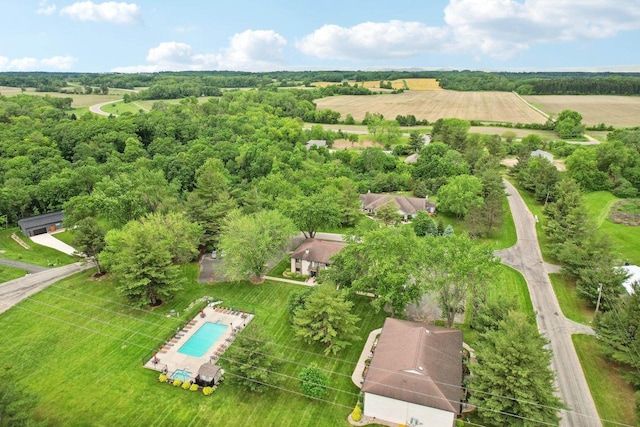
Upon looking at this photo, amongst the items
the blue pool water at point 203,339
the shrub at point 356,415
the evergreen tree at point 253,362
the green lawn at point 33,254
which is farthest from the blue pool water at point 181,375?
the green lawn at point 33,254

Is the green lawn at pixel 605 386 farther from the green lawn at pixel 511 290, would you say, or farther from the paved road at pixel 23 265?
the paved road at pixel 23 265

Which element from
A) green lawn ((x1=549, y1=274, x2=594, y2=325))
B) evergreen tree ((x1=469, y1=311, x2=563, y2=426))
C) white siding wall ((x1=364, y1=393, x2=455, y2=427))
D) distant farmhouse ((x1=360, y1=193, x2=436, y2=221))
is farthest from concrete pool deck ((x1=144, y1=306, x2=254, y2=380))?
distant farmhouse ((x1=360, y1=193, x2=436, y2=221))

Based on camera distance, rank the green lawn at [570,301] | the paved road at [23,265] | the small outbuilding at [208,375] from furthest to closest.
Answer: the paved road at [23,265] → the green lawn at [570,301] → the small outbuilding at [208,375]

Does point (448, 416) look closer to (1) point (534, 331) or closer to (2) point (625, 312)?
(1) point (534, 331)

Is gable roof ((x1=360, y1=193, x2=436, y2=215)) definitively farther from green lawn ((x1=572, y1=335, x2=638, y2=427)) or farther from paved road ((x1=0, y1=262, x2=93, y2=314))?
paved road ((x1=0, y1=262, x2=93, y2=314))

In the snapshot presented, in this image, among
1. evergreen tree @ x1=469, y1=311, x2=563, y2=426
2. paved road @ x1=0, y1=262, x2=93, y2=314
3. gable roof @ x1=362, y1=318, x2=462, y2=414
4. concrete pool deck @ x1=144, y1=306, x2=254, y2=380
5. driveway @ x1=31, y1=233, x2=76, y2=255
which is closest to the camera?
evergreen tree @ x1=469, y1=311, x2=563, y2=426

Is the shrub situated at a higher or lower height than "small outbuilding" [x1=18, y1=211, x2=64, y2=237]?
lower

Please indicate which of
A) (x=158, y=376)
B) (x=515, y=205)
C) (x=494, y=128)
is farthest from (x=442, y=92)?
(x=158, y=376)
